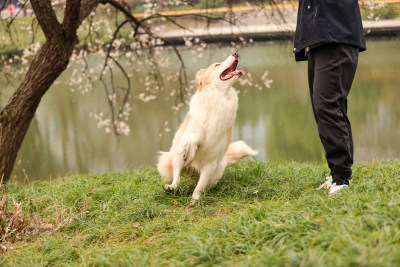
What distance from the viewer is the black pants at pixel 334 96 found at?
2.46 m

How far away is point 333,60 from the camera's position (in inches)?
96.7

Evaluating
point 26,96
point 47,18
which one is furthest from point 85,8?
point 26,96

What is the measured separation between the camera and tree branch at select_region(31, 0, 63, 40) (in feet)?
11.9

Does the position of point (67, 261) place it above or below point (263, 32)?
below

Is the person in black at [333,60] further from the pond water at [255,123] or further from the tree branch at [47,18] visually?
the pond water at [255,123]

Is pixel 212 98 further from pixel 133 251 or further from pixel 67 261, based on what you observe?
pixel 67 261

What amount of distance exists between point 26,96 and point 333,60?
3082 millimetres

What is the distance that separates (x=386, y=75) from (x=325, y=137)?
315 inches

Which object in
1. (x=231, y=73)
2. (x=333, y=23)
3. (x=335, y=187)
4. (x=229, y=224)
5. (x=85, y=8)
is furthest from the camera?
(x=85, y=8)

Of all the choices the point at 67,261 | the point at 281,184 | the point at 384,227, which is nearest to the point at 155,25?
the point at 281,184

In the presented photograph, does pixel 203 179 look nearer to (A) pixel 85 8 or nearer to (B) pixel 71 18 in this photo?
(B) pixel 71 18

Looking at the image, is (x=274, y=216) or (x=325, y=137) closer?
(x=274, y=216)

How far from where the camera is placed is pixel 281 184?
10.1ft

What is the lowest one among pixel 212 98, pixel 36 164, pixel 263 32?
pixel 36 164
